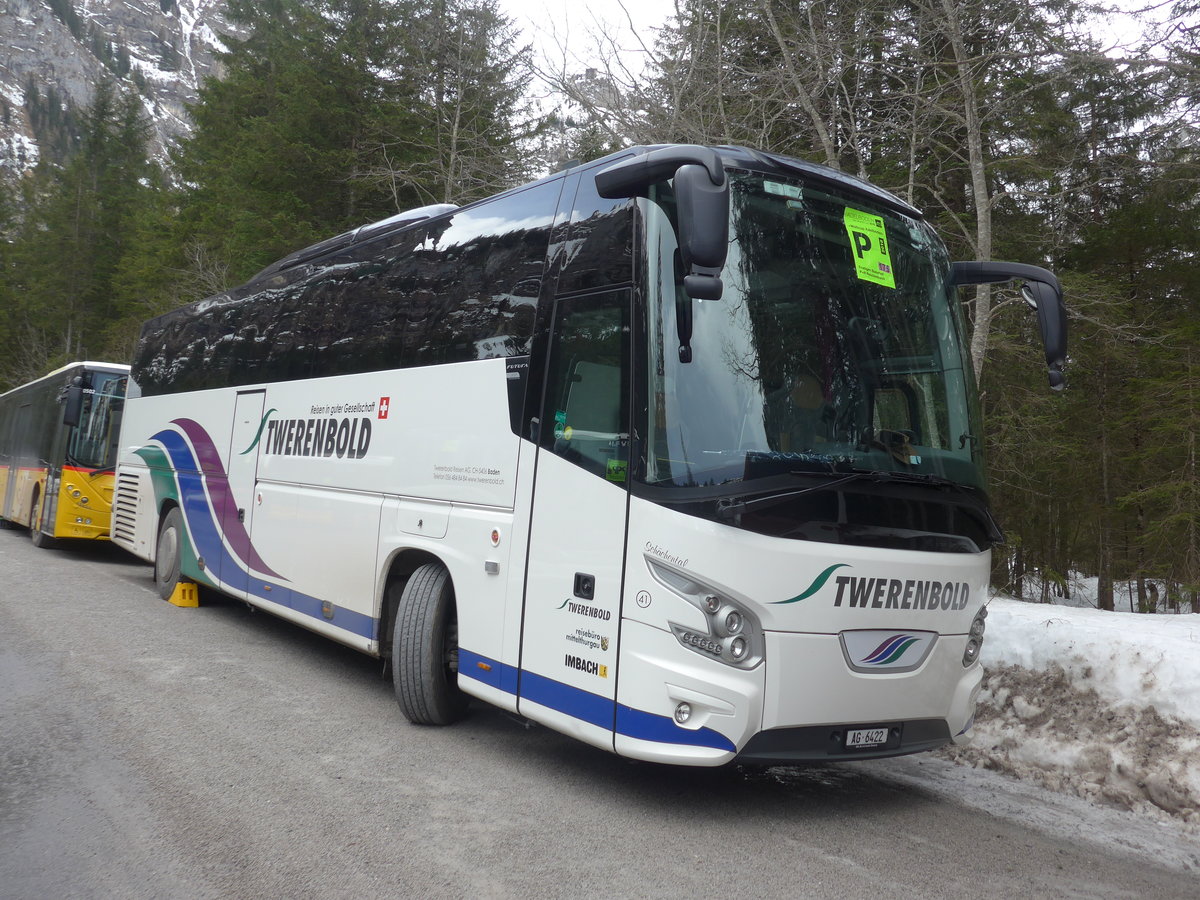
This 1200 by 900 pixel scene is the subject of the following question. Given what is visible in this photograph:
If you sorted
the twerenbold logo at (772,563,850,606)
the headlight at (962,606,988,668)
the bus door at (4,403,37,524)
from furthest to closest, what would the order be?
the bus door at (4,403,37,524), the headlight at (962,606,988,668), the twerenbold logo at (772,563,850,606)

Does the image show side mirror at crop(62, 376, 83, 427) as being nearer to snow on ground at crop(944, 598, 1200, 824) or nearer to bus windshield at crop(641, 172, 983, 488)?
bus windshield at crop(641, 172, 983, 488)

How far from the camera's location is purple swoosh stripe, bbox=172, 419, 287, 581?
9.05m

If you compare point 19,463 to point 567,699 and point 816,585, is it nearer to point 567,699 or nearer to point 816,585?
point 567,699

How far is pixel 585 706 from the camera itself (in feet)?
15.9

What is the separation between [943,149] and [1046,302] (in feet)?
30.6

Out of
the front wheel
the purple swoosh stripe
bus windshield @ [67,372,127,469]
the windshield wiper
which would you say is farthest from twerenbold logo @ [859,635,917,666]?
the front wheel

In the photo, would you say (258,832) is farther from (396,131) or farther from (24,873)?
(396,131)

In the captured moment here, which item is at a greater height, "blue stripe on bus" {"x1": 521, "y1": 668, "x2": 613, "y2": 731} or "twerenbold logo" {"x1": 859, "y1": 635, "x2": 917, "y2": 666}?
"twerenbold logo" {"x1": 859, "y1": 635, "x2": 917, "y2": 666}

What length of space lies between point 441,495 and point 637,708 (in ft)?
7.35

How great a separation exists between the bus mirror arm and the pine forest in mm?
2000

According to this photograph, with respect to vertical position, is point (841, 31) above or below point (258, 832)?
above

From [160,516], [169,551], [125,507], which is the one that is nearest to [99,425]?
[125,507]

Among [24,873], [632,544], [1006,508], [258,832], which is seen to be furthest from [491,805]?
[1006,508]

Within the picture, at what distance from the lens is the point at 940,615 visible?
5.07 metres
